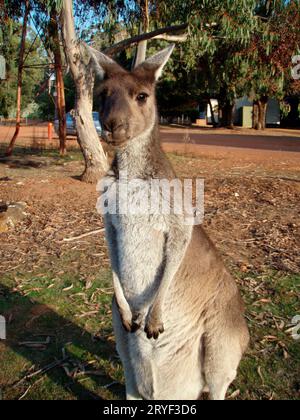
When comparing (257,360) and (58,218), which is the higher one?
(58,218)

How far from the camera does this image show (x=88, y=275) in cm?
436

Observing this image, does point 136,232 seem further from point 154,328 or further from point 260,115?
point 260,115

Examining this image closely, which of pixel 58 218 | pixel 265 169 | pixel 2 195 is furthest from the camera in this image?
pixel 265 169

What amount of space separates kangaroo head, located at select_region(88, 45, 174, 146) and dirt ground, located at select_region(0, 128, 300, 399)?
170cm

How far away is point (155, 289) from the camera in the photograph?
2428mm

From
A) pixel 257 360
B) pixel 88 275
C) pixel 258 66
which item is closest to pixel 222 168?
pixel 258 66

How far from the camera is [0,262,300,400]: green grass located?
111 inches

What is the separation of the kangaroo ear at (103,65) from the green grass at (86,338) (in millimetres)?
1980

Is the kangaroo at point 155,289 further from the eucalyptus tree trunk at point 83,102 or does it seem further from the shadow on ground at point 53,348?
the eucalyptus tree trunk at point 83,102

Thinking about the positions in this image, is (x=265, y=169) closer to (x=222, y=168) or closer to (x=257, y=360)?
(x=222, y=168)

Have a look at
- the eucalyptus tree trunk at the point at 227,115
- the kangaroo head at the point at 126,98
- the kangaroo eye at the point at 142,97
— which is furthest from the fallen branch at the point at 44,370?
the eucalyptus tree trunk at the point at 227,115

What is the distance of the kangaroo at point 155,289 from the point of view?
7.73ft

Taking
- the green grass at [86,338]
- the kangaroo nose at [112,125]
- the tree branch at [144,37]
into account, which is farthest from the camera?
the tree branch at [144,37]

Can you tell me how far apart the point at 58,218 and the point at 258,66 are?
546 cm
